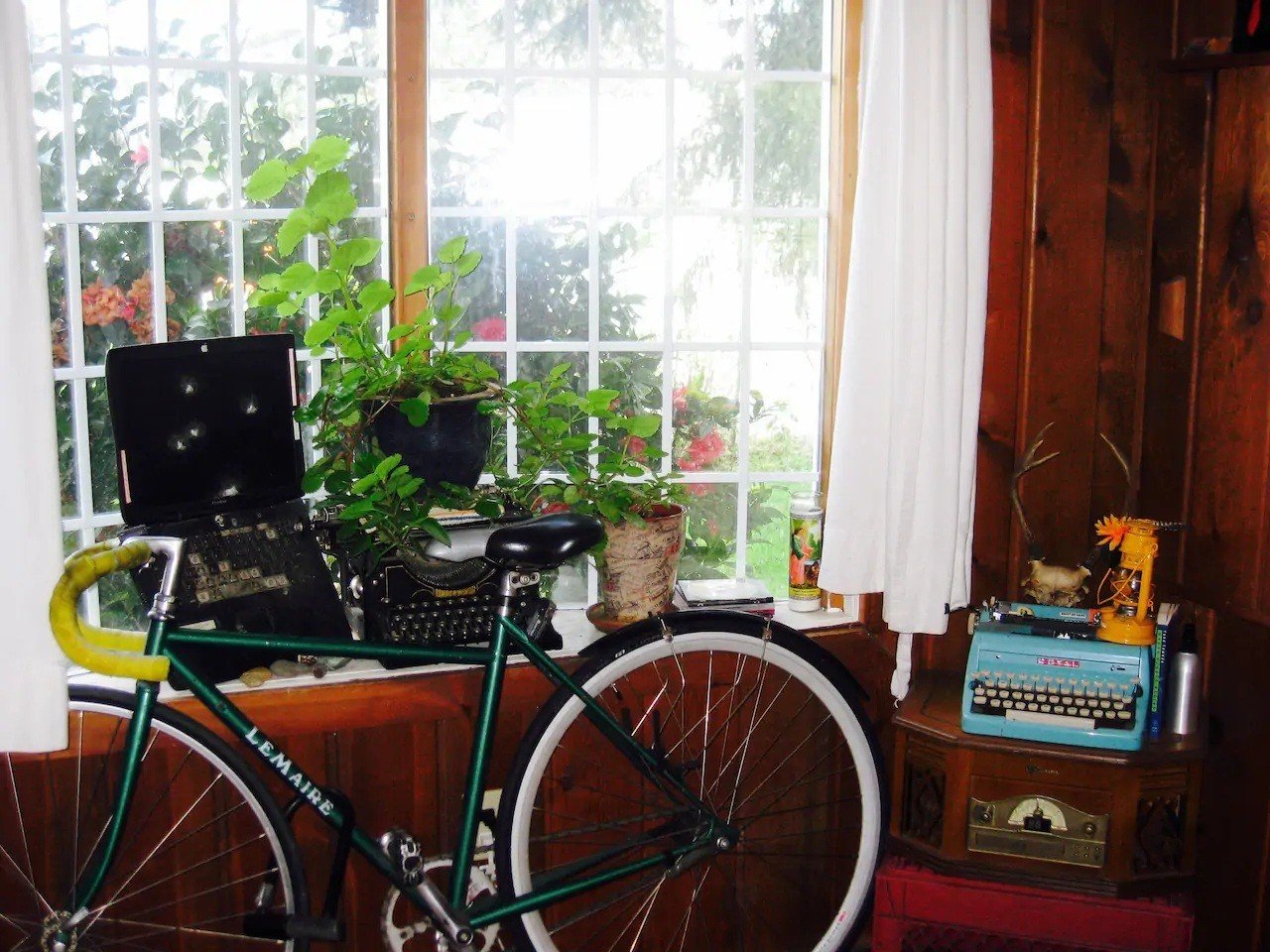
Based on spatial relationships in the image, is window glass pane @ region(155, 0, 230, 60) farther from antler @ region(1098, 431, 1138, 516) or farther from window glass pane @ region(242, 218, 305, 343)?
antler @ region(1098, 431, 1138, 516)

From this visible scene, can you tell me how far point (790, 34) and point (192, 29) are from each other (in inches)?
46.1

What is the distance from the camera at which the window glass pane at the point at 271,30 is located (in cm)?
222

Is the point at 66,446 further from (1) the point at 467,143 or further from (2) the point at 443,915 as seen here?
(2) the point at 443,915

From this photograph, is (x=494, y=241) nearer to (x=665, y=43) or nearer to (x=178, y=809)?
(x=665, y=43)

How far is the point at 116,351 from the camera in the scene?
6.29ft

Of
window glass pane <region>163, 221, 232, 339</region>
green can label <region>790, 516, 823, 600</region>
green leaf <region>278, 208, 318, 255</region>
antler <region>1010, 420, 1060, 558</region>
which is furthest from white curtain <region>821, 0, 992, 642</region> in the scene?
window glass pane <region>163, 221, 232, 339</region>

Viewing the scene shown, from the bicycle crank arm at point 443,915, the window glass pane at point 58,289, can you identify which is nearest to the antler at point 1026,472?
the bicycle crank arm at point 443,915

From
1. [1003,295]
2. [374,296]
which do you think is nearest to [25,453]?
[374,296]

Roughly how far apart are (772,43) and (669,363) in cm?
69

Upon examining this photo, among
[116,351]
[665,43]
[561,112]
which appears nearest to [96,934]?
[116,351]

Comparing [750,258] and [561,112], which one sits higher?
[561,112]

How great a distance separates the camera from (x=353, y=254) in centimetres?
212

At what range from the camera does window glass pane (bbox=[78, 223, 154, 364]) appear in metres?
2.20

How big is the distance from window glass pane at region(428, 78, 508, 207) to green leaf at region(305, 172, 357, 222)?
305mm
